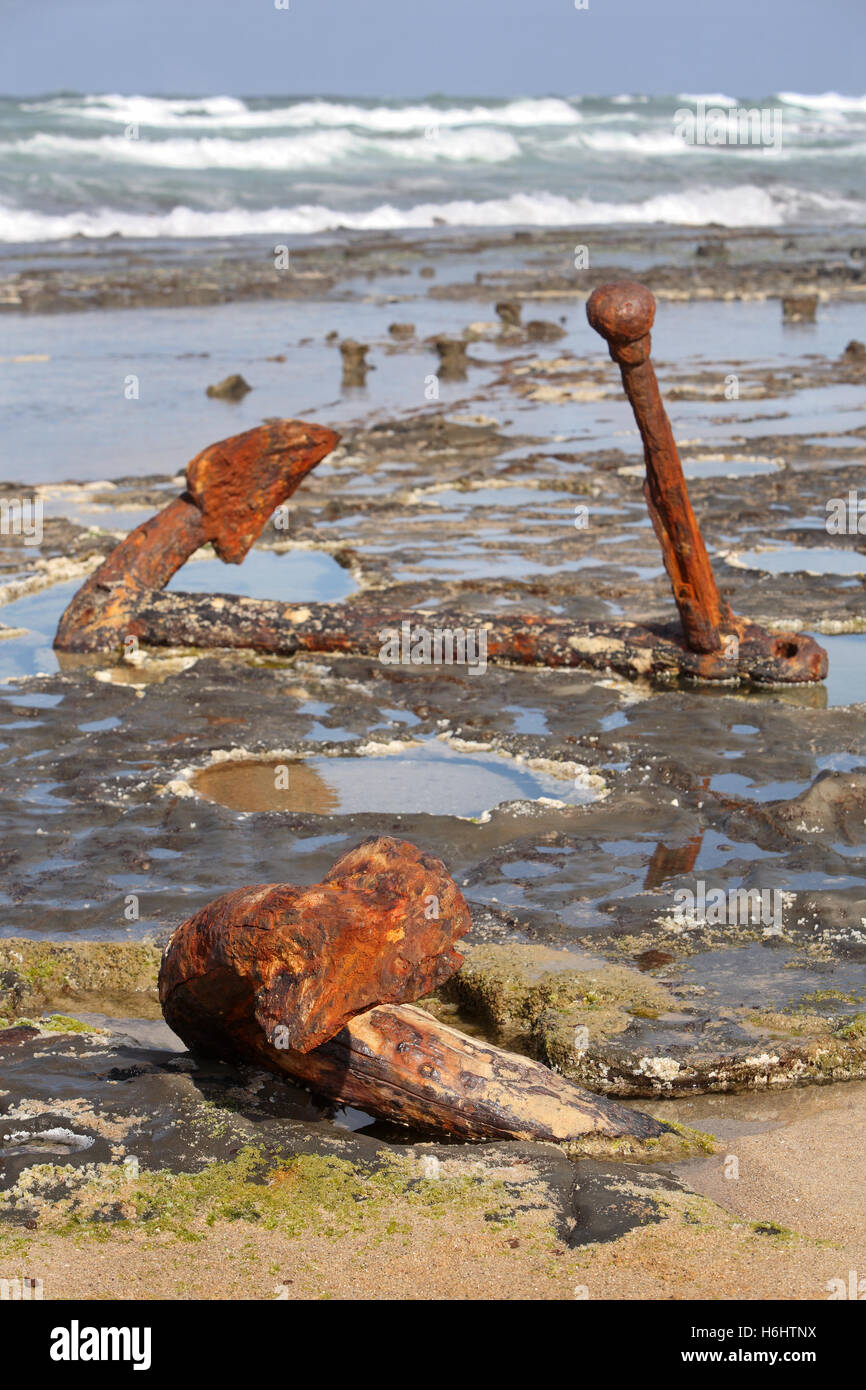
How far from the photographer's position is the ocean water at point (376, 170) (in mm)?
38250

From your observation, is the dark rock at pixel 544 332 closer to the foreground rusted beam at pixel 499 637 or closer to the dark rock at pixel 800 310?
the dark rock at pixel 800 310

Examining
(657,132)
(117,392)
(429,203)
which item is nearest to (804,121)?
(657,132)

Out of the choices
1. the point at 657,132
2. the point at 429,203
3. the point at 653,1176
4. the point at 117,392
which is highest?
the point at 657,132

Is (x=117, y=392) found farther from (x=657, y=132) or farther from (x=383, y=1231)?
(x=657, y=132)

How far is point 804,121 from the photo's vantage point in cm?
7675

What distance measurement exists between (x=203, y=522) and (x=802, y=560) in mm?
3079

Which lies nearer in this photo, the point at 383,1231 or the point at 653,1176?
the point at 383,1231

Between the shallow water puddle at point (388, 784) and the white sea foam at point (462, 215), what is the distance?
105 feet

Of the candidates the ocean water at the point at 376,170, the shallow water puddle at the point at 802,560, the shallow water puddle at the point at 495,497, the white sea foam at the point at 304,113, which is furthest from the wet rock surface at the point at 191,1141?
the white sea foam at the point at 304,113

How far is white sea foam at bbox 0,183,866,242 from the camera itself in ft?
117

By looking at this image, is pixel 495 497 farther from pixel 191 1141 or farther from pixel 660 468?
pixel 191 1141

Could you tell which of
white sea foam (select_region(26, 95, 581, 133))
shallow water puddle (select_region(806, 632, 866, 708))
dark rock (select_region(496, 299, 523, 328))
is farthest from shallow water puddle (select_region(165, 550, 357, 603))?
white sea foam (select_region(26, 95, 581, 133))

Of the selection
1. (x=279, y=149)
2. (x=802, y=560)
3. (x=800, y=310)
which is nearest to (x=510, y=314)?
(x=800, y=310)

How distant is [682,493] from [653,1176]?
3.38 meters
